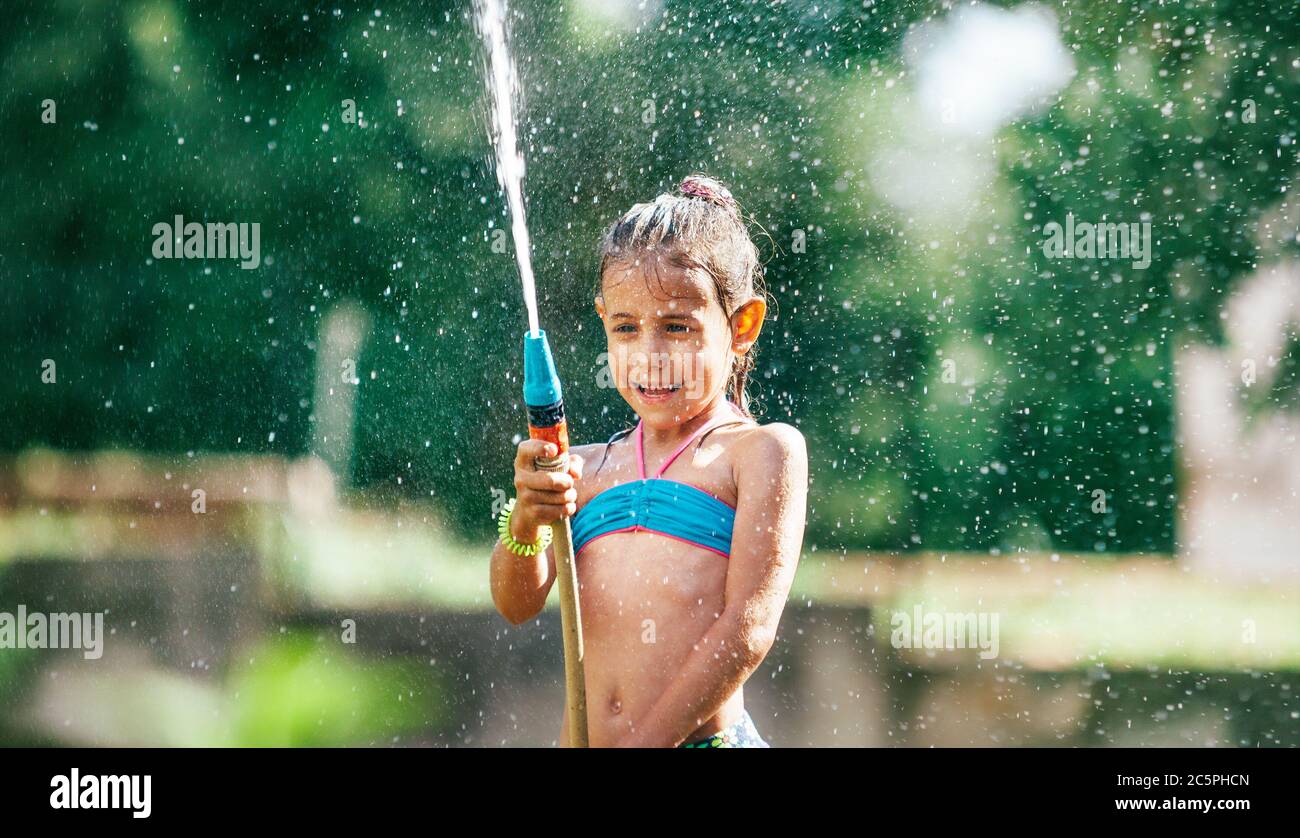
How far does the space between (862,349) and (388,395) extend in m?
1.21

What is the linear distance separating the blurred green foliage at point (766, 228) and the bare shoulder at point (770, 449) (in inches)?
42.5

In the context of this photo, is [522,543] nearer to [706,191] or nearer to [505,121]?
[706,191]

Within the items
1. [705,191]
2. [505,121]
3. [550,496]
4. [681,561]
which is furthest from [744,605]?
[505,121]

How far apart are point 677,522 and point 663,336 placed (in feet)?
0.85

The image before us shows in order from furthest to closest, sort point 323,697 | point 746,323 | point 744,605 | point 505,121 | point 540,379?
1. point 323,697
2. point 505,121
3. point 746,323
4. point 744,605
5. point 540,379

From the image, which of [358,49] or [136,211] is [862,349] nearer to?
[358,49]

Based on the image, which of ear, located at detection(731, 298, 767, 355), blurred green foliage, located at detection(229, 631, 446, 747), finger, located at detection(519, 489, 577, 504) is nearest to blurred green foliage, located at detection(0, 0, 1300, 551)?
blurred green foliage, located at detection(229, 631, 446, 747)

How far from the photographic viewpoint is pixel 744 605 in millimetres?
1531

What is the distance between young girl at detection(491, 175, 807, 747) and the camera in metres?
1.54

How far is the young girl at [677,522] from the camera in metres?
1.54

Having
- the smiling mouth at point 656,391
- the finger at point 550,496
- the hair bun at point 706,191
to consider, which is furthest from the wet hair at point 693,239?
the finger at point 550,496

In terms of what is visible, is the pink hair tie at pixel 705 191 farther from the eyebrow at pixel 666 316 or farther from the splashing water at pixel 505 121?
the splashing water at pixel 505 121

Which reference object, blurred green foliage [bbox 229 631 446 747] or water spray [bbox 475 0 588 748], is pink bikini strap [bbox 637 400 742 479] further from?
blurred green foliage [bbox 229 631 446 747]
